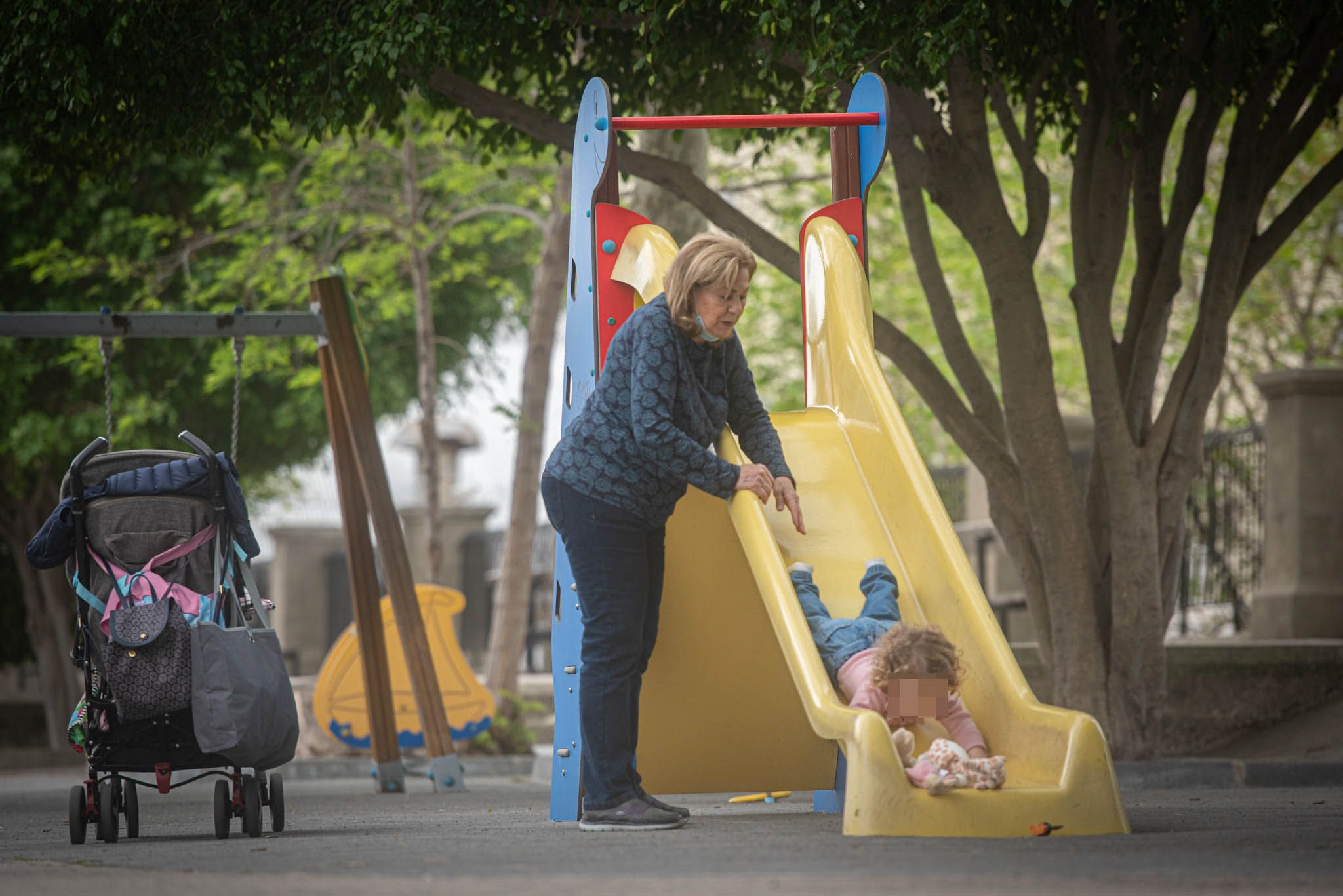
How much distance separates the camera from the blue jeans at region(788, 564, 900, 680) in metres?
5.81

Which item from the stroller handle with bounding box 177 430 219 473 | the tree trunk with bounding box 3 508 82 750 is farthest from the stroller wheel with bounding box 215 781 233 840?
the tree trunk with bounding box 3 508 82 750

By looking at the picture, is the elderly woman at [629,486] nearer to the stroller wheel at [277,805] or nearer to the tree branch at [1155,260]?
the stroller wheel at [277,805]

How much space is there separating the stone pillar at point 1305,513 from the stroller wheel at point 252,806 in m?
9.20

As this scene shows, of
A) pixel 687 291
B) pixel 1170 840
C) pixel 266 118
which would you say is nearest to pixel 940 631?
pixel 1170 840

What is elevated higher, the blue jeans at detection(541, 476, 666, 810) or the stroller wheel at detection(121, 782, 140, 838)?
the blue jeans at detection(541, 476, 666, 810)

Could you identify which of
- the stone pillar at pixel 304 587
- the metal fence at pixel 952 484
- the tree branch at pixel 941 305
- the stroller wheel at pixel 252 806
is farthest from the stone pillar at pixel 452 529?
the stroller wheel at pixel 252 806

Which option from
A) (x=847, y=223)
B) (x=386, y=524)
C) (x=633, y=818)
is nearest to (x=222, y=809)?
(x=633, y=818)

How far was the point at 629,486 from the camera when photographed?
552 cm

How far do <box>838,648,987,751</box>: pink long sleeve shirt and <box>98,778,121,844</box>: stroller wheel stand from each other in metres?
2.68

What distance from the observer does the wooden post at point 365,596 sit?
1088cm

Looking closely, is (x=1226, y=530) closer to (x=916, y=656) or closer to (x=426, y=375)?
(x=426, y=375)

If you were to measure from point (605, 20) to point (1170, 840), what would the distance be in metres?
6.60

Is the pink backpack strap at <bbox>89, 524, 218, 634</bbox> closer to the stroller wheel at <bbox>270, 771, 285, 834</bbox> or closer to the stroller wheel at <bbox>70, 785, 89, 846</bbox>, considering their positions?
the stroller wheel at <bbox>70, 785, 89, 846</bbox>

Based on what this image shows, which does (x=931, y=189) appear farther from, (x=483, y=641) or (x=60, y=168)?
(x=483, y=641)
